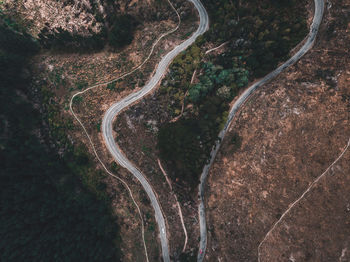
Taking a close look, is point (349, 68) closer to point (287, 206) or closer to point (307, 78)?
point (307, 78)

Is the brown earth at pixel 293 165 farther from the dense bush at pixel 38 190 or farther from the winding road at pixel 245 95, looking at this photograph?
the dense bush at pixel 38 190

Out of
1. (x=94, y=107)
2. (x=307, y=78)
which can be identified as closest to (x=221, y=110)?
(x=307, y=78)

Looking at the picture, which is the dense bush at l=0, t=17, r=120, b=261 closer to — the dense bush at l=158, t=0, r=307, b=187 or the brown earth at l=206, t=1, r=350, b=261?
the dense bush at l=158, t=0, r=307, b=187

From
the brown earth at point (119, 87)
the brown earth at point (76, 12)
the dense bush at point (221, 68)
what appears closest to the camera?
the dense bush at point (221, 68)

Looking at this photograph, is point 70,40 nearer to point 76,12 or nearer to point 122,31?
point 76,12

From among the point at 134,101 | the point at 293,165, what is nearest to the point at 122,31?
the point at 134,101

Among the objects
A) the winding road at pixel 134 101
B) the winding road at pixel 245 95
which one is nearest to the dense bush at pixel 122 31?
the winding road at pixel 134 101
